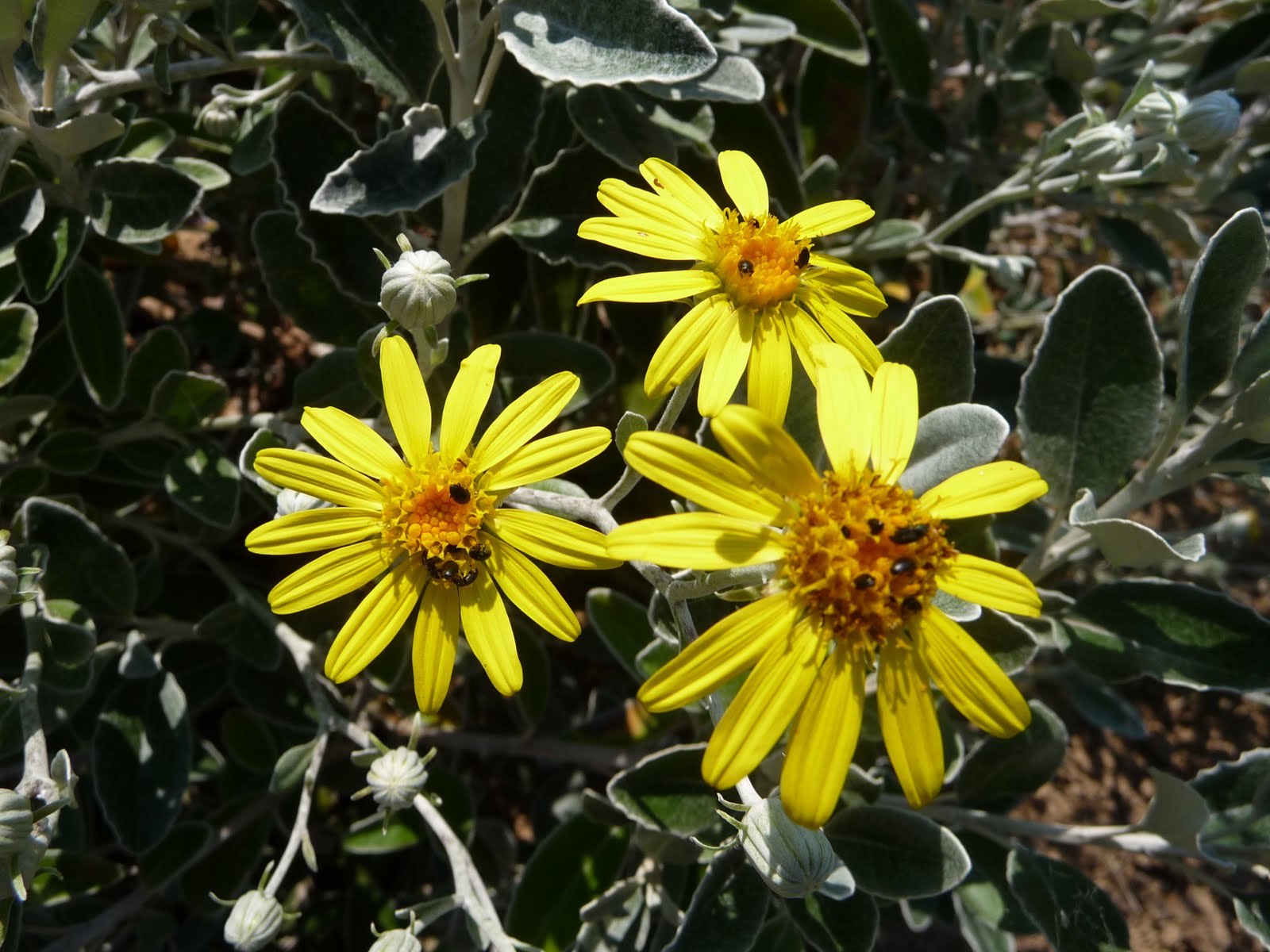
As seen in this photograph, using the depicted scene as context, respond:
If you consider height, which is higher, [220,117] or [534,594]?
[220,117]

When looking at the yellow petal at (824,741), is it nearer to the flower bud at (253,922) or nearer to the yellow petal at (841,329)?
the yellow petal at (841,329)

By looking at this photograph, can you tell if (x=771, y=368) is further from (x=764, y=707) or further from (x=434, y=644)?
(x=434, y=644)

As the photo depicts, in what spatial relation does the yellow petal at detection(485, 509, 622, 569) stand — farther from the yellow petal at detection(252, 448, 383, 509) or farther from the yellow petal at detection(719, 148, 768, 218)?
the yellow petal at detection(719, 148, 768, 218)

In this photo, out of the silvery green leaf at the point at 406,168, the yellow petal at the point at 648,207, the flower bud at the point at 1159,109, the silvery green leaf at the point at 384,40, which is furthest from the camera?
the flower bud at the point at 1159,109

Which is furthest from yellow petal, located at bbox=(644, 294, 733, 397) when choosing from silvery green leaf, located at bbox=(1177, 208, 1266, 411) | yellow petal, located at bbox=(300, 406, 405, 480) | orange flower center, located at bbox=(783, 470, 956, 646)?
silvery green leaf, located at bbox=(1177, 208, 1266, 411)

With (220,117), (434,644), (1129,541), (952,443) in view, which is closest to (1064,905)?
(1129,541)

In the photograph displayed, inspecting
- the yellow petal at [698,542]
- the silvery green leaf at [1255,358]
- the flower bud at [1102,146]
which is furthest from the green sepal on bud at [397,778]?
the flower bud at [1102,146]

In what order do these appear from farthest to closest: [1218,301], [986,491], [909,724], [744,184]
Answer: [1218,301]
[744,184]
[986,491]
[909,724]
